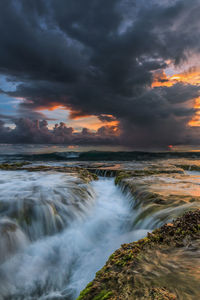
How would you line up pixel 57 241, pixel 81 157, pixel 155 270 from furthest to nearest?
pixel 81 157
pixel 57 241
pixel 155 270

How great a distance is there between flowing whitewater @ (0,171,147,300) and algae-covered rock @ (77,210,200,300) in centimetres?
163

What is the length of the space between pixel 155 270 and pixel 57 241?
12.6 feet

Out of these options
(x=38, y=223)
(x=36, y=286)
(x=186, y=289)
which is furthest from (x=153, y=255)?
(x=38, y=223)

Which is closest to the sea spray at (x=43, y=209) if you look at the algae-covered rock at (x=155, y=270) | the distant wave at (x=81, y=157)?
the algae-covered rock at (x=155, y=270)

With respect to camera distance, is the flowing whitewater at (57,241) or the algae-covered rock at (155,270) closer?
the algae-covered rock at (155,270)

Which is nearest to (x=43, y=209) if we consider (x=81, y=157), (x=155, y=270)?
(x=155, y=270)

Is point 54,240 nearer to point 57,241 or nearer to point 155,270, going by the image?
point 57,241

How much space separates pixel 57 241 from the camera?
503 centimetres

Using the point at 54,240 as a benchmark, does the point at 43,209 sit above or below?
above

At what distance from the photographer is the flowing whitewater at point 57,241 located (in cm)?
341

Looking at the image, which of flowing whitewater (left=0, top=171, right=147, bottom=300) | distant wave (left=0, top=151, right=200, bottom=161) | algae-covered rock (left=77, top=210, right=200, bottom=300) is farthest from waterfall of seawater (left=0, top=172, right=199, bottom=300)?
distant wave (left=0, top=151, right=200, bottom=161)

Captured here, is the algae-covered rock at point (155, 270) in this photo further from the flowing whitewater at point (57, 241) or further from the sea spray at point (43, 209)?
the sea spray at point (43, 209)

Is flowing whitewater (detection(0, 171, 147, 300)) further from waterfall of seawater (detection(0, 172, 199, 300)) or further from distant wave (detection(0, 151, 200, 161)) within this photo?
distant wave (detection(0, 151, 200, 161))

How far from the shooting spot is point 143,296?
154cm
